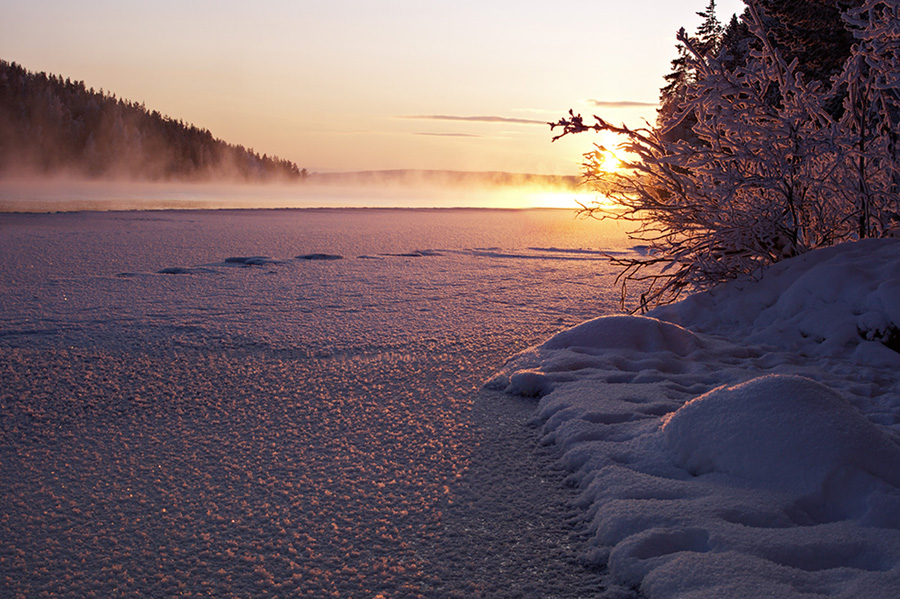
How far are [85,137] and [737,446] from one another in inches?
2263

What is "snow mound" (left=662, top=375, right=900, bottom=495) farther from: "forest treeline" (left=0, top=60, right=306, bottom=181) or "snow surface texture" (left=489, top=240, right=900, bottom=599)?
"forest treeline" (left=0, top=60, right=306, bottom=181)

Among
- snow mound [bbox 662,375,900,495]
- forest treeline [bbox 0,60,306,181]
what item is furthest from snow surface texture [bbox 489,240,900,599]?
forest treeline [bbox 0,60,306,181]

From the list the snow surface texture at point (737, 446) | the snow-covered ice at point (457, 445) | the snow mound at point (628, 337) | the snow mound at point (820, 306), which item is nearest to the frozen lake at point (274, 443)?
the snow-covered ice at point (457, 445)

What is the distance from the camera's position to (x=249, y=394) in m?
2.54

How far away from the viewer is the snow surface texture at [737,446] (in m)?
1.31

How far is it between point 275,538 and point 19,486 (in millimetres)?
823

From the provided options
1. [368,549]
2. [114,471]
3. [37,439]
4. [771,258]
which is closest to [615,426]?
[368,549]

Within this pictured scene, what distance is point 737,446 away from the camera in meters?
1.73

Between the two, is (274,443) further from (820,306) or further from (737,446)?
(820,306)

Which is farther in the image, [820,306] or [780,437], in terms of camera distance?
[820,306]

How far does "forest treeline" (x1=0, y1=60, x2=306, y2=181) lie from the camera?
46719 millimetres

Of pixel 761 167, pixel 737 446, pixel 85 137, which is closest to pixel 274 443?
pixel 737 446

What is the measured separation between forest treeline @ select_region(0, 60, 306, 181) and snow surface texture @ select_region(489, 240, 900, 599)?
5183cm

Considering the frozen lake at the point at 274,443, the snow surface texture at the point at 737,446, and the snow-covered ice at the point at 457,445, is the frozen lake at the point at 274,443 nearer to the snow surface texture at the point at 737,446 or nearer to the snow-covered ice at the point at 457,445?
the snow-covered ice at the point at 457,445
